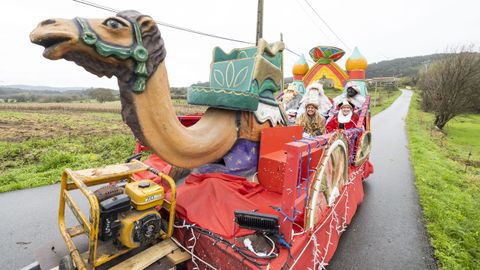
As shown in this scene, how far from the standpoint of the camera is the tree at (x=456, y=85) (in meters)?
17.0

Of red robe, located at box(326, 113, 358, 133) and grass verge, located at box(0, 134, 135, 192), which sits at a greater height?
red robe, located at box(326, 113, 358, 133)

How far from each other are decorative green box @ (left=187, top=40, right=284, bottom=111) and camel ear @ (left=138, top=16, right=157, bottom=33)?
2.76 ft

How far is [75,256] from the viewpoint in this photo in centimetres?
192

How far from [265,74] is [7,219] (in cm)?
419

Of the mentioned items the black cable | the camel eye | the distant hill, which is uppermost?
the distant hill

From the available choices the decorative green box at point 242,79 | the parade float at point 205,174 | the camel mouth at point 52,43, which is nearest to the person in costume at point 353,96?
the parade float at point 205,174

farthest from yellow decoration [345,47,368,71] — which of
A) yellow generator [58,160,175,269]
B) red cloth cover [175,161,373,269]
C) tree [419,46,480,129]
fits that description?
tree [419,46,480,129]

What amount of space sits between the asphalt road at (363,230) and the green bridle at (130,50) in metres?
2.61

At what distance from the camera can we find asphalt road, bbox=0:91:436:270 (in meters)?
2.90

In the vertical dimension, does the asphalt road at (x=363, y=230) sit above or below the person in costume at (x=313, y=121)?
below

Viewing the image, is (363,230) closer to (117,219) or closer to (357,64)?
(117,219)

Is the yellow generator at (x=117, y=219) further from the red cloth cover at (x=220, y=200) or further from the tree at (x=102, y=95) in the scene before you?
the tree at (x=102, y=95)

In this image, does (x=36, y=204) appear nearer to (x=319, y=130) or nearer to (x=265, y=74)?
(x=265, y=74)

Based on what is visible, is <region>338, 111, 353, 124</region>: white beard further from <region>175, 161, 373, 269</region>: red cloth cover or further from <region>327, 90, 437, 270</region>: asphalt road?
<region>175, 161, 373, 269</region>: red cloth cover
